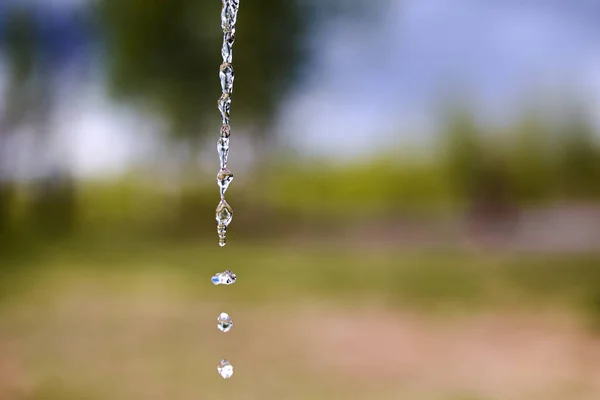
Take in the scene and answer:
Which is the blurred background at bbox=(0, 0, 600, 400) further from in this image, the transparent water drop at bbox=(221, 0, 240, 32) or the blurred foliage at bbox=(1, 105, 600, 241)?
the transparent water drop at bbox=(221, 0, 240, 32)

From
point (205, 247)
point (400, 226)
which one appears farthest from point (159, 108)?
point (400, 226)

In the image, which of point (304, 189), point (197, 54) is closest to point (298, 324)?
point (304, 189)

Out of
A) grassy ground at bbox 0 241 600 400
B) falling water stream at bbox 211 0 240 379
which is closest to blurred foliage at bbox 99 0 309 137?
grassy ground at bbox 0 241 600 400

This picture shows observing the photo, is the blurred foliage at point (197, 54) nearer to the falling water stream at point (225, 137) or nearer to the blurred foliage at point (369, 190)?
the blurred foliage at point (369, 190)

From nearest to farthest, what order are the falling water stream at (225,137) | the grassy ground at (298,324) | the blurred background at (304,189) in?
1. the falling water stream at (225,137)
2. the grassy ground at (298,324)
3. the blurred background at (304,189)

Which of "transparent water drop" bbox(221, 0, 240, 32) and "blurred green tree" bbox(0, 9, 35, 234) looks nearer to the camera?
"transparent water drop" bbox(221, 0, 240, 32)

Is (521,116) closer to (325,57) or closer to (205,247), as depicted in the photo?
(325,57)

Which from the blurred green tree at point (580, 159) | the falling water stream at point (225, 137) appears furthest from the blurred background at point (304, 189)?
the falling water stream at point (225, 137)
